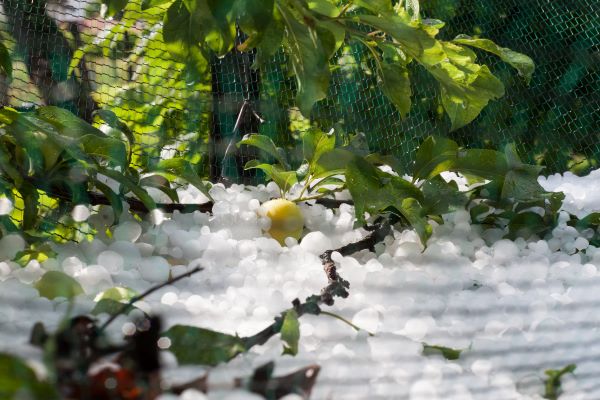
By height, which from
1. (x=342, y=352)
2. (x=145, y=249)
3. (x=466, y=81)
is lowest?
(x=145, y=249)

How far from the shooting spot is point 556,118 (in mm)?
1091

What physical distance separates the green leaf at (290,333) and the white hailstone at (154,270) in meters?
0.20

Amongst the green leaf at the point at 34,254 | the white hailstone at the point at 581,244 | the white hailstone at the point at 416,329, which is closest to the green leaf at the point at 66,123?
the green leaf at the point at 34,254

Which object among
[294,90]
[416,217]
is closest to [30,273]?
[416,217]

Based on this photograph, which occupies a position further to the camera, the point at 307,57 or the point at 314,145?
the point at 314,145

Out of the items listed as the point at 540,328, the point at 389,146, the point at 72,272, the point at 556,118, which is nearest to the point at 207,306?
the point at 72,272

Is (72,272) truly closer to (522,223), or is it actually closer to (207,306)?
(207,306)

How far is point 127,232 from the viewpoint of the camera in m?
0.69

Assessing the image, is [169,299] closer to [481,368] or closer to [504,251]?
[481,368]

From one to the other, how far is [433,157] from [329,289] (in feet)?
0.92

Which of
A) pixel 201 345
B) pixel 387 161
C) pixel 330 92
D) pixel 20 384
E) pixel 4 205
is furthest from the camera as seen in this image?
pixel 330 92

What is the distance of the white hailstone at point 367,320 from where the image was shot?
50 centimetres

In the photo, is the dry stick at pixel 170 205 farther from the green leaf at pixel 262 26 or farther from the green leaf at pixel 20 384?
the green leaf at pixel 20 384

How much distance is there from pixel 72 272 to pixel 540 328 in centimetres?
32
